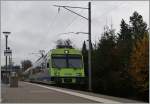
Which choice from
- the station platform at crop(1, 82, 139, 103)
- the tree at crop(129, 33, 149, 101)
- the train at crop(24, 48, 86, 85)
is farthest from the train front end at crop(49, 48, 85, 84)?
the tree at crop(129, 33, 149, 101)

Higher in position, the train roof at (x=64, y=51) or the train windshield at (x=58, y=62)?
the train roof at (x=64, y=51)

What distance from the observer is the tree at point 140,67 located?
5856cm

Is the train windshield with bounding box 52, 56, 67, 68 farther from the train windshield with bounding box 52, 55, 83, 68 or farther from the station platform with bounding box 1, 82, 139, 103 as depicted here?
the station platform with bounding box 1, 82, 139, 103

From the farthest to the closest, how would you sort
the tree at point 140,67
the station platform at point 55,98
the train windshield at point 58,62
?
the tree at point 140,67 → the train windshield at point 58,62 → the station platform at point 55,98

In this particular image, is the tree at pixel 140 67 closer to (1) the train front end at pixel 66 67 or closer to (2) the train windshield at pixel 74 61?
(2) the train windshield at pixel 74 61

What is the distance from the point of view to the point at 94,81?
54.5 metres

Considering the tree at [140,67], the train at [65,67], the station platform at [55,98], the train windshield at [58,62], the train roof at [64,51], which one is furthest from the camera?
the tree at [140,67]

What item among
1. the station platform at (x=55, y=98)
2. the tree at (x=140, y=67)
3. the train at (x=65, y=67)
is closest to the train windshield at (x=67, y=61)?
the train at (x=65, y=67)

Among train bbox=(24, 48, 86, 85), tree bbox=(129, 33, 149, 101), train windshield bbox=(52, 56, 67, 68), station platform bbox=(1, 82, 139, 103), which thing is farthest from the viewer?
tree bbox=(129, 33, 149, 101)

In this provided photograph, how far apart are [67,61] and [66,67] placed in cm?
57

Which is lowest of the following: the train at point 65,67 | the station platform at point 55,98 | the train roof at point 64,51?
the station platform at point 55,98

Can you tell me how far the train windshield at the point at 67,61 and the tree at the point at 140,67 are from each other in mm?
19049

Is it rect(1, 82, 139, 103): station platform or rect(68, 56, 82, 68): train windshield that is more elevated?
rect(68, 56, 82, 68): train windshield

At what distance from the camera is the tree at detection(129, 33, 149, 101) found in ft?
192
